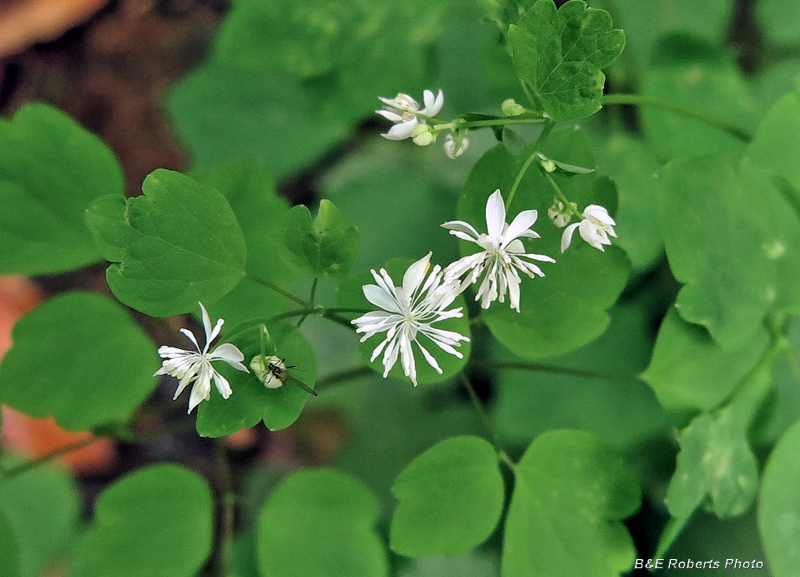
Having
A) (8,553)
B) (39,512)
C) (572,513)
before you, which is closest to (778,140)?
(572,513)

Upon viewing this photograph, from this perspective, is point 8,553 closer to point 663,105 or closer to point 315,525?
point 315,525

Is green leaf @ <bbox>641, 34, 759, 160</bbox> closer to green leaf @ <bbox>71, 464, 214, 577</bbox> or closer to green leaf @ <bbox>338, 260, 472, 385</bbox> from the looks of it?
green leaf @ <bbox>338, 260, 472, 385</bbox>

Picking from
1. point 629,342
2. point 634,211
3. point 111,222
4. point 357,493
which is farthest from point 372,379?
point 111,222

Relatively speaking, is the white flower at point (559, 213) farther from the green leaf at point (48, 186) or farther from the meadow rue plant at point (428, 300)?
the green leaf at point (48, 186)

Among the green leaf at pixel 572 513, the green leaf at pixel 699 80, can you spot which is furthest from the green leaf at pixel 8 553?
the green leaf at pixel 699 80

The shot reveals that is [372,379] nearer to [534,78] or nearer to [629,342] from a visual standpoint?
[629,342]

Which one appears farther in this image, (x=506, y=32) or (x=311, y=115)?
(x=311, y=115)
